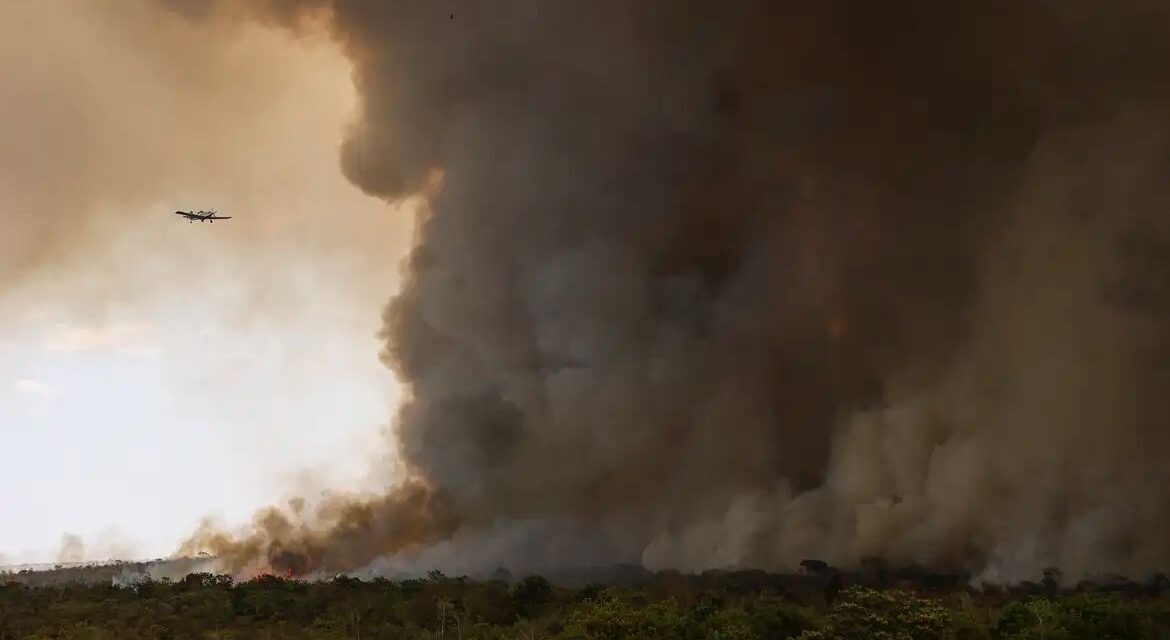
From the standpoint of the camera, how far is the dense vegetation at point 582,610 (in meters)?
49.5

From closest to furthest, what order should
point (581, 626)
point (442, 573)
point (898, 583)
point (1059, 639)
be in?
point (1059, 639) < point (581, 626) < point (898, 583) < point (442, 573)

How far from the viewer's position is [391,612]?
6372cm

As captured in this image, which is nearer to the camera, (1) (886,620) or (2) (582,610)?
(1) (886,620)

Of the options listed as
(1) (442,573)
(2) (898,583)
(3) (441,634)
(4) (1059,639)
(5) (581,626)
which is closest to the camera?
(4) (1059,639)

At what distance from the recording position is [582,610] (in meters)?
55.9

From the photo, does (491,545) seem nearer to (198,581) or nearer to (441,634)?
(198,581)

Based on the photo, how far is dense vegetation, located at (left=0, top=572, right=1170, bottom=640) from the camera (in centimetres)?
4947

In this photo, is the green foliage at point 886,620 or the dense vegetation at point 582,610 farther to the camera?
the dense vegetation at point 582,610

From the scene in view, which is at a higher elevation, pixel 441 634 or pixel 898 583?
pixel 898 583

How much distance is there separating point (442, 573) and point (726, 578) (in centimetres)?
1922

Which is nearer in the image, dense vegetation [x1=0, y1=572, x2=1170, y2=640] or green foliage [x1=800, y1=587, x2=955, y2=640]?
green foliage [x1=800, y1=587, x2=955, y2=640]

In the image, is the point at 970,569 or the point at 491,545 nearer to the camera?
the point at 970,569

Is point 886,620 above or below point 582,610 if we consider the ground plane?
below

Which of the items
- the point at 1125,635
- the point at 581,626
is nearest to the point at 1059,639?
the point at 1125,635
